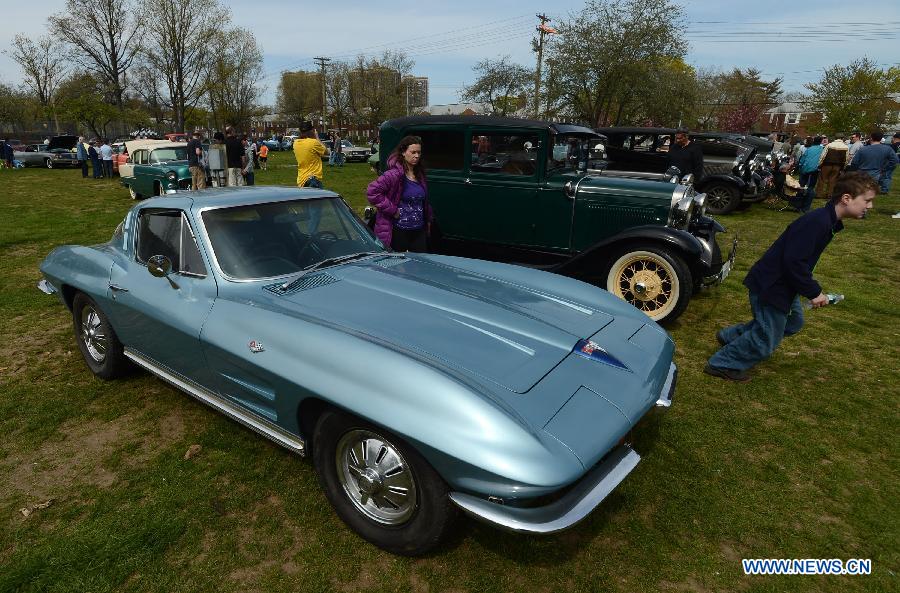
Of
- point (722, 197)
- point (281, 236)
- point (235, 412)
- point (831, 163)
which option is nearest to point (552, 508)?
point (235, 412)

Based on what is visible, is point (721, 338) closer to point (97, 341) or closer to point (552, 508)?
point (552, 508)

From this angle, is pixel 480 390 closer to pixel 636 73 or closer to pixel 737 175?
pixel 737 175

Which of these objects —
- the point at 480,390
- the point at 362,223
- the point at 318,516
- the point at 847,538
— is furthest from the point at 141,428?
the point at 847,538

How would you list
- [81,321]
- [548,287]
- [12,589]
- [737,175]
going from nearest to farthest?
[12,589] → [548,287] → [81,321] → [737,175]

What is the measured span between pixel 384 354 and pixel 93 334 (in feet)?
9.91

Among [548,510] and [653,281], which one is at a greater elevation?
[653,281]

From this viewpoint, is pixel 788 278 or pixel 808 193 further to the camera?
pixel 808 193

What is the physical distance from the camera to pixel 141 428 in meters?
3.36

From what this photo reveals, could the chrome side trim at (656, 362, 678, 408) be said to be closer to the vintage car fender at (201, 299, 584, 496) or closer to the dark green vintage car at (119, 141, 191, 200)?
the vintage car fender at (201, 299, 584, 496)

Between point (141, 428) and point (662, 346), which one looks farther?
point (141, 428)

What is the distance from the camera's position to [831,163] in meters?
12.6

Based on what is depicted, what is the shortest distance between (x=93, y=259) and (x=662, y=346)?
3.95m

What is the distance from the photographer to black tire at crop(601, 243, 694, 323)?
492 centimetres

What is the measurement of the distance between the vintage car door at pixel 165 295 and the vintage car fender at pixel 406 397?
373 millimetres
